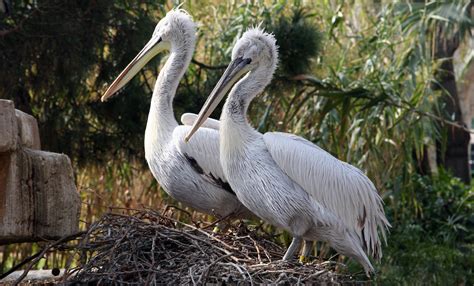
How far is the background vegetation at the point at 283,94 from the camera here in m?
7.21

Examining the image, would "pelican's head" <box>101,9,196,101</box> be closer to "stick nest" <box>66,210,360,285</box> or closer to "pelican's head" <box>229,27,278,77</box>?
"pelican's head" <box>229,27,278,77</box>

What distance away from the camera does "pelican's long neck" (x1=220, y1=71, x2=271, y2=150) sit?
17.1 ft

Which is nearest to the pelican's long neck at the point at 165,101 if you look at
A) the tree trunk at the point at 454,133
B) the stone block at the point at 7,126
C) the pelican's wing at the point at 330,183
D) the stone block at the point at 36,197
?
the pelican's wing at the point at 330,183

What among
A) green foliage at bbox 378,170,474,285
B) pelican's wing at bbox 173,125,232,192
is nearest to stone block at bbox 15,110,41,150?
pelican's wing at bbox 173,125,232,192

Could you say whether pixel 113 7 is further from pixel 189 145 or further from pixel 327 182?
pixel 327 182

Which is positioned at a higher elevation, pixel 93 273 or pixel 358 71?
pixel 358 71

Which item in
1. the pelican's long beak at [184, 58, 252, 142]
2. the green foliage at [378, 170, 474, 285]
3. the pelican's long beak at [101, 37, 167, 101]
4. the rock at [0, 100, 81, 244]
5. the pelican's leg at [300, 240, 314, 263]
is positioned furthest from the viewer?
the green foliage at [378, 170, 474, 285]

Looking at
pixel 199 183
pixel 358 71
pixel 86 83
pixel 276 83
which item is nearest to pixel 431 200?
pixel 358 71

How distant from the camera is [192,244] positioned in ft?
15.5

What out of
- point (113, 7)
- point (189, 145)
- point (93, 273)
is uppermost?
point (113, 7)

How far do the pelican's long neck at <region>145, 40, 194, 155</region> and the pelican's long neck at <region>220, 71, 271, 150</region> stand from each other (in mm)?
849

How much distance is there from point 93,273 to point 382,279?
15.0ft

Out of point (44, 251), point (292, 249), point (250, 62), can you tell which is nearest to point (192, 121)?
point (250, 62)

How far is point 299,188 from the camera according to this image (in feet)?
17.0
